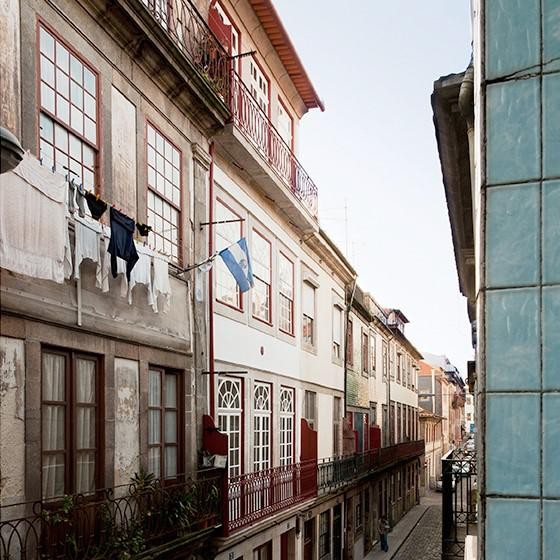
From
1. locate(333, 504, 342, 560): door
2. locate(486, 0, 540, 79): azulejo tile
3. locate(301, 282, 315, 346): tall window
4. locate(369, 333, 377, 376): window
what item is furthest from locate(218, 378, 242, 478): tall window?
locate(369, 333, 377, 376): window

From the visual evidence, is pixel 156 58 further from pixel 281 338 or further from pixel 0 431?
pixel 281 338

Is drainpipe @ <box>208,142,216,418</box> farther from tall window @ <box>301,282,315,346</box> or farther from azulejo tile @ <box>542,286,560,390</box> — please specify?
azulejo tile @ <box>542,286,560,390</box>

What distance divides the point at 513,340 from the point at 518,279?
16.9 inches

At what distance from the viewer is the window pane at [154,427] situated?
11.6m

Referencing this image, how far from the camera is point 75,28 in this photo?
9.77 metres

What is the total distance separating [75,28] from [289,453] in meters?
12.2

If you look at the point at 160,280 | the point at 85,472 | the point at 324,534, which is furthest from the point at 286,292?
the point at 85,472

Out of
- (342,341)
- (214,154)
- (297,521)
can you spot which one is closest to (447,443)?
(342,341)

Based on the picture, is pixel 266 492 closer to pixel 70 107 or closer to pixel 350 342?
pixel 70 107

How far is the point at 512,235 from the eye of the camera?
5652 mm

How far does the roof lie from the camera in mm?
16672

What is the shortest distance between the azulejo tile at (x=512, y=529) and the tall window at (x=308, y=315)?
1565 cm

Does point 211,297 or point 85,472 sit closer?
point 85,472

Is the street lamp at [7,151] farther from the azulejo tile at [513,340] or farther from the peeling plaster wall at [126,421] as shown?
the peeling plaster wall at [126,421]
